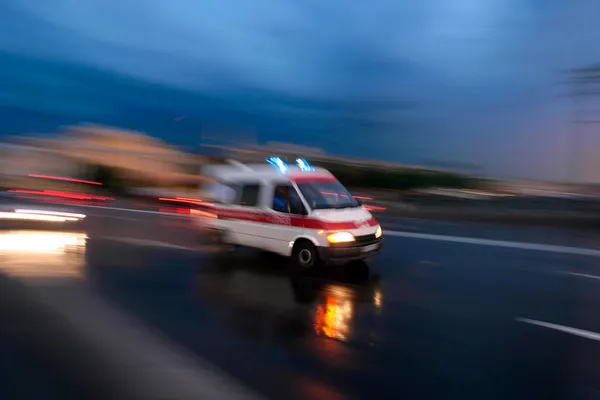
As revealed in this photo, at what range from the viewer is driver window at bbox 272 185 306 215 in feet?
27.7

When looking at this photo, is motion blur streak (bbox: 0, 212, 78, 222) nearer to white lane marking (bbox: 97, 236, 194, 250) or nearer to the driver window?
white lane marking (bbox: 97, 236, 194, 250)

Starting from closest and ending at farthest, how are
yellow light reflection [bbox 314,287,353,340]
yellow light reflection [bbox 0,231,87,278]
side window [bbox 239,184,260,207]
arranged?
yellow light reflection [bbox 314,287,353,340]
yellow light reflection [bbox 0,231,87,278]
side window [bbox 239,184,260,207]

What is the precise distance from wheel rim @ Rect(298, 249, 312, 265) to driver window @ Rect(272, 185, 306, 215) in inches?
27.6

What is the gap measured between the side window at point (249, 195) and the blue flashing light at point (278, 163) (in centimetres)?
57

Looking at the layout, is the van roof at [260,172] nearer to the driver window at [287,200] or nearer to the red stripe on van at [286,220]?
the driver window at [287,200]

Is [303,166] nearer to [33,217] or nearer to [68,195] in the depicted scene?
[33,217]

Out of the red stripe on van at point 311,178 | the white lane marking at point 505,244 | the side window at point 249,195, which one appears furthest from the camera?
the white lane marking at point 505,244

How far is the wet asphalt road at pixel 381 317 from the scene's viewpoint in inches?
165

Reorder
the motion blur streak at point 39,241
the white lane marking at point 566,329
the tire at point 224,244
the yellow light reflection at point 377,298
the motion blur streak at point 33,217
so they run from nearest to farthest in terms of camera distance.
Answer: the white lane marking at point 566,329 → the yellow light reflection at point 377,298 → the tire at point 224,244 → the motion blur streak at point 39,241 → the motion blur streak at point 33,217

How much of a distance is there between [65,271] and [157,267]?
5.15ft

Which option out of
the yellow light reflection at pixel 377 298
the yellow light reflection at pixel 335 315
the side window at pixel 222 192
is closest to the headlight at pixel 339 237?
the yellow light reflection at pixel 335 315

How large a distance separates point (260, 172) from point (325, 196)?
154cm

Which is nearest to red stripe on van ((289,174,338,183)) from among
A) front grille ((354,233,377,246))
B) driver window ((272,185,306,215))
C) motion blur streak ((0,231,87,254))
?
driver window ((272,185,306,215))

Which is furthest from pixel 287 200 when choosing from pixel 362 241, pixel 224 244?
pixel 224 244
